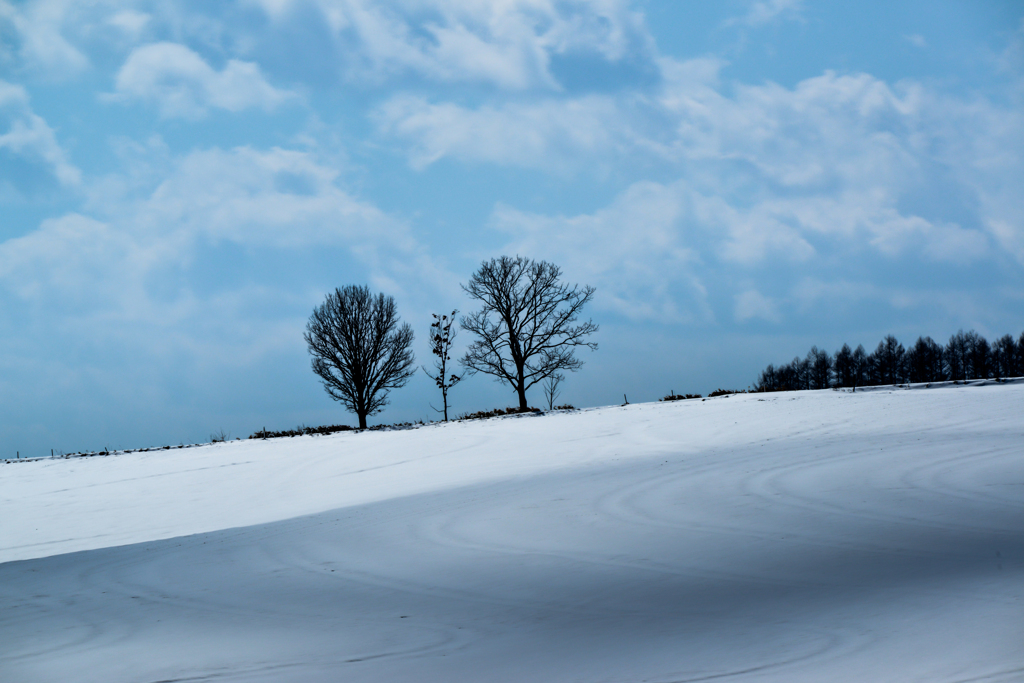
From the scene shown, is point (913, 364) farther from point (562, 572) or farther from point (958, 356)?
point (562, 572)

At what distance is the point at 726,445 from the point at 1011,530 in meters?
5.64

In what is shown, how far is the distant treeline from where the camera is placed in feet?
192

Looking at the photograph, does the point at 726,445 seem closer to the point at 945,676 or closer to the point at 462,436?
the point at 462,436

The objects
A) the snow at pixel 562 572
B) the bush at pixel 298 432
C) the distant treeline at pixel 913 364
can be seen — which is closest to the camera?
the snow at pixel 562 572

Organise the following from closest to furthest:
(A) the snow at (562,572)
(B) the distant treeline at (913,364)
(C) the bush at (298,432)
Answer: (A) the snow at (562,572) < (C) the bush at (298,432) < (B) the distant treeline at (913,364)

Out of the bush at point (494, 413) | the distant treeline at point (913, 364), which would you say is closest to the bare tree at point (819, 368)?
the distant treeline at point (913, 364)

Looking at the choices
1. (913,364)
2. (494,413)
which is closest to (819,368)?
(913,364)

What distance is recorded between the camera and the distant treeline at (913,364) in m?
58.6

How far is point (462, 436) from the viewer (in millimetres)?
14742

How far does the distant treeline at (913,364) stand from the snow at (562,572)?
54858mm

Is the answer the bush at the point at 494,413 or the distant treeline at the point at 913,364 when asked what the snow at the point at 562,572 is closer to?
the bush at the point at 494,413

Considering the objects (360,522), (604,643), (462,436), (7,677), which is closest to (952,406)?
(462,436)

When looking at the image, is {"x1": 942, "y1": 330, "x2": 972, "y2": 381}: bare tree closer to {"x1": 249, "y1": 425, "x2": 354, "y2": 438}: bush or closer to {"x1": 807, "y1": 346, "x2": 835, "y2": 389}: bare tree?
{"x1": 807, "y1": 346, "x2": 835, "y2": 389}: bare tree

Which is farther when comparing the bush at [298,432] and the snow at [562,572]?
the bush at [298,432]
